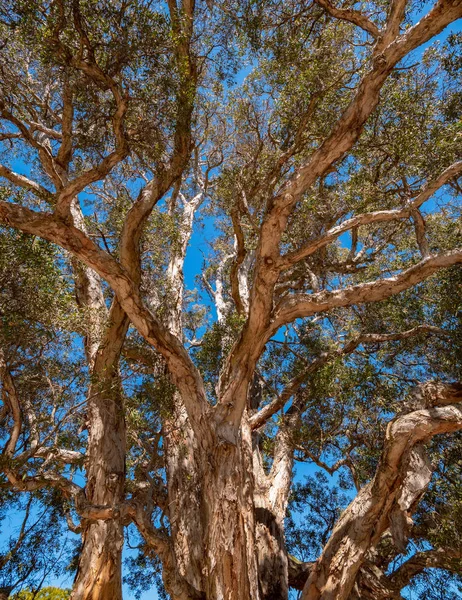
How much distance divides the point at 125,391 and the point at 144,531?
2924 millimetres

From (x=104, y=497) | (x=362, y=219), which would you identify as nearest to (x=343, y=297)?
(x=362, y=219)

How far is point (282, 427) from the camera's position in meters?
8.26

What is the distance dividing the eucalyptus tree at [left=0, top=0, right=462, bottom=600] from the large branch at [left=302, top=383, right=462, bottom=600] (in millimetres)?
25

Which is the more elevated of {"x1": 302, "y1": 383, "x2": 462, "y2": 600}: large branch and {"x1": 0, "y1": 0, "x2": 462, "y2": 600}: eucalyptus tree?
{"x1": 0, "y1": 0, "x2": 462, "y2": 600}: eucalyptus tree

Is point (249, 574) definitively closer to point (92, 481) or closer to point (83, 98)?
point (92, 481)

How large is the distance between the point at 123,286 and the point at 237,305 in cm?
437

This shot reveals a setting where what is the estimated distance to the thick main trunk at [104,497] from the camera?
Result: 5445mm

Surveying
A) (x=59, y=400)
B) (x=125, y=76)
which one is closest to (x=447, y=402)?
(x=59, y=400)

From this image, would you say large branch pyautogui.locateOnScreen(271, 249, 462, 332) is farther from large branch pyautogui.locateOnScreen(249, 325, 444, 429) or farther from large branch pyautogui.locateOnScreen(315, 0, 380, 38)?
large branch pyautogui.locateOnScreen(315, 0, 380, 38)

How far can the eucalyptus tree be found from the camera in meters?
5.21

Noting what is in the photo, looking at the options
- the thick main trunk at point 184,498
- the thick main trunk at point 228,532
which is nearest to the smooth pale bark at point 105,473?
the thick main trunk at point 184,498

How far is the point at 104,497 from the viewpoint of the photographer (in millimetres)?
6000

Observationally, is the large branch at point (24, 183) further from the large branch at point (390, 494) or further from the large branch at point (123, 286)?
the large branch at point (390, 494)

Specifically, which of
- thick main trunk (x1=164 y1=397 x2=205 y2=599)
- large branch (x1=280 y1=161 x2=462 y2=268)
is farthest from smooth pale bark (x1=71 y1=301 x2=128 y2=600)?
large branch (x1=280 y1=161 x2=462 y2=268)
